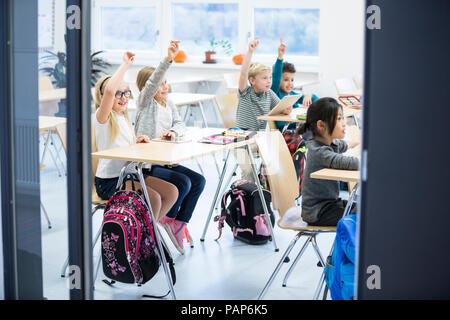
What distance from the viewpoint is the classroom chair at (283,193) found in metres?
2.91

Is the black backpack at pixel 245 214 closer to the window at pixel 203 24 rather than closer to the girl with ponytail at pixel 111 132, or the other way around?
the girl with ponytail at pixel 111 132

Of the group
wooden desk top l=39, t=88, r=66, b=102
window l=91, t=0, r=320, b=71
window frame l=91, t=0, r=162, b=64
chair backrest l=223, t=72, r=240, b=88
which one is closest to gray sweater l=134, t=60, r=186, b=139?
wooden desk top l=39, t=88, r=66, b=102

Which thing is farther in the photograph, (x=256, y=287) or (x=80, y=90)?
(x=256, y=287)

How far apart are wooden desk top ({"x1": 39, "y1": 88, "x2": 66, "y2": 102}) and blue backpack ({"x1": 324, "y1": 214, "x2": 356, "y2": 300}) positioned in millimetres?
1197

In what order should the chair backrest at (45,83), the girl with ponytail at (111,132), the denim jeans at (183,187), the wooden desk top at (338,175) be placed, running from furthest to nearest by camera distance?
the denim jeans at (183,187), the girl with ponytail at (111,132), the wooden desk top at (338,175), the chair backrest at (45,83)

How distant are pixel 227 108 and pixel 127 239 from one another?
8.07 ft

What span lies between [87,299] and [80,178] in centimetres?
42

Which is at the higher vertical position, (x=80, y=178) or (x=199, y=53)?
(x=199, y=53)

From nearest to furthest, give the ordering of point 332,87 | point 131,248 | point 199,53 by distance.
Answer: point 131,248, point 332,87, point 199,53

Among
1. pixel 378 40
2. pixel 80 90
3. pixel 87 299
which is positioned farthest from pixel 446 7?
pixel 87 299

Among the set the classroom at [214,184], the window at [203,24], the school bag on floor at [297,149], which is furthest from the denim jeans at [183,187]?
the window at [203,24]

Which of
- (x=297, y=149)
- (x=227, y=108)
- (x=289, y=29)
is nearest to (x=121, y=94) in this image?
(x=297, y=149)

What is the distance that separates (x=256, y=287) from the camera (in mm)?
3283

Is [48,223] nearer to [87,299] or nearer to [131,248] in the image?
[87,299]
